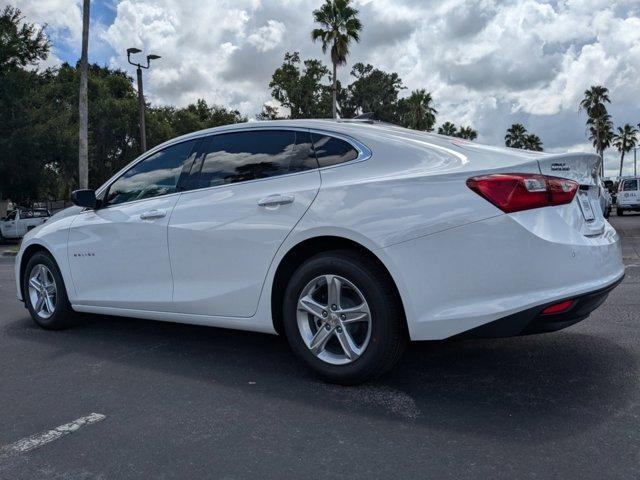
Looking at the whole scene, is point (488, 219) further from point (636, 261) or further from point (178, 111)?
point (178, 111)

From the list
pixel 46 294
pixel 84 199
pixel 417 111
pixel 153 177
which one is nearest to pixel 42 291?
pixel 46 294

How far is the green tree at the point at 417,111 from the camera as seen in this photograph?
171 feet

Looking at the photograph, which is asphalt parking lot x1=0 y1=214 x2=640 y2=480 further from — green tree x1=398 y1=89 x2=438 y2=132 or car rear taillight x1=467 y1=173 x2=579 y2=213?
green tree x1=398 y1=89 x2=438 y2=132

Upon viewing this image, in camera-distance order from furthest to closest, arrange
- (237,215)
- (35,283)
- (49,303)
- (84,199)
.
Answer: (35,283) < (49,303) < (84,199) < (237,215)

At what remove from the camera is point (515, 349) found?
4.23 m

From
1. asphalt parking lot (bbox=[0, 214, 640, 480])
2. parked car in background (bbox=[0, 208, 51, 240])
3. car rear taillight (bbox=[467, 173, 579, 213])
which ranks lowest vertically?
parked car in background (bbox=[0, 208, 51, 240])

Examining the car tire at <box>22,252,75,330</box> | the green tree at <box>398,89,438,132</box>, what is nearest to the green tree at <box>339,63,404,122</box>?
the green tree at <box>398,89,438,132</box>

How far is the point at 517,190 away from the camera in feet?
10.1

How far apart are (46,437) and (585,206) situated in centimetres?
315

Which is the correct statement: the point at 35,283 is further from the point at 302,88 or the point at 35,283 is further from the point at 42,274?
the point at 302,88

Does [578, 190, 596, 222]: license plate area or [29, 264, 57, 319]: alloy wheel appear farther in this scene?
[29, 264, 57, 319]: alloy wheel

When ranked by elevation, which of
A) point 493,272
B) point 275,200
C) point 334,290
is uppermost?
point 275,200

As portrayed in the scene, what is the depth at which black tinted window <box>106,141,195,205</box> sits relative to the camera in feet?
14.6

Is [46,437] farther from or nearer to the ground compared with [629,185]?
nearer to the ground
